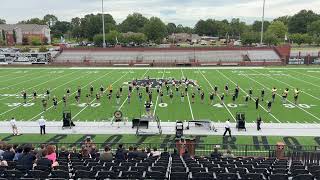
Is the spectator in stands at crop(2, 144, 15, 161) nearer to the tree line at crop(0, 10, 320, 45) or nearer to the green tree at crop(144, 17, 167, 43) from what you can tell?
the tree line at crop(0, 10, 320, 45)

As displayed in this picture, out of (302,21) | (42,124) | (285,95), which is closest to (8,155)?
Result: (42,124)

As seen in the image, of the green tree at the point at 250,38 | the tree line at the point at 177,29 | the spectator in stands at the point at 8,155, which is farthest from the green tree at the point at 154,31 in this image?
the spectator in stands at the point at 8,155

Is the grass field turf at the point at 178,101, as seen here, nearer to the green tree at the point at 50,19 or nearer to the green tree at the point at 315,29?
the green tree at the point at 315,29

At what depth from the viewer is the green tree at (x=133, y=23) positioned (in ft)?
486

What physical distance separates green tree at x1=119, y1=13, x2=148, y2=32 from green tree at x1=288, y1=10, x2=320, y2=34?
54087 millimetres

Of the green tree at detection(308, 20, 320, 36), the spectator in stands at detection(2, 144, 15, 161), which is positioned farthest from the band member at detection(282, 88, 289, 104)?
the green tree at detection(308, 20, 320, 36)

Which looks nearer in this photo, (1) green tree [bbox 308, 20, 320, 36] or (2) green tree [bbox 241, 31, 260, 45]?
(2) green tree [bbox 241, 31, 260, 45]

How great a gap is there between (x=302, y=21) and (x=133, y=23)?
63402 mm

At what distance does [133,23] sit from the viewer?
152 metres

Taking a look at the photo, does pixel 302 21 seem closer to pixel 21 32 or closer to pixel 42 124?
pixel 21 32

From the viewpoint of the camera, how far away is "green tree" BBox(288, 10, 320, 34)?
13400cm

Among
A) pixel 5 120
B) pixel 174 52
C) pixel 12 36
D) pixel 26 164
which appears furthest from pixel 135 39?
pixel 26 164

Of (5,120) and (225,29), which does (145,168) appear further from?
(225,29)

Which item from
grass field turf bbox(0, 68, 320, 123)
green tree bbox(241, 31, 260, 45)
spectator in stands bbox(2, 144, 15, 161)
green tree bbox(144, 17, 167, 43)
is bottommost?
grass field turf bbox(0, 68, 320, 123)
